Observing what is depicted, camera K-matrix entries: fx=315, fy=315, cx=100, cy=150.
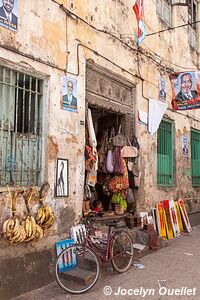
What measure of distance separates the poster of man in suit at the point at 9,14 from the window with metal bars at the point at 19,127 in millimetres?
611

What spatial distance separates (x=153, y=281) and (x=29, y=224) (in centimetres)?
217

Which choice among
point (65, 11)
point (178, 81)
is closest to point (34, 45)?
point (65, 11)

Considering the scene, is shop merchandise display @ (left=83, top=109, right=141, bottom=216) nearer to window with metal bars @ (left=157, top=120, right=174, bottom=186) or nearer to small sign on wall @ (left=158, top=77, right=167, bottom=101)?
window with metal bars @ (left=157, top=120, right=174, bottom=186)

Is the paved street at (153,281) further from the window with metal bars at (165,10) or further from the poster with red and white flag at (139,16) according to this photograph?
the window with metal bars at (165,10)

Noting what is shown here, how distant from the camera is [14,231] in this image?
13.8 feet

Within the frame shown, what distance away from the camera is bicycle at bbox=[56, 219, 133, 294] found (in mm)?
4590

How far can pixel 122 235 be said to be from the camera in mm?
5672

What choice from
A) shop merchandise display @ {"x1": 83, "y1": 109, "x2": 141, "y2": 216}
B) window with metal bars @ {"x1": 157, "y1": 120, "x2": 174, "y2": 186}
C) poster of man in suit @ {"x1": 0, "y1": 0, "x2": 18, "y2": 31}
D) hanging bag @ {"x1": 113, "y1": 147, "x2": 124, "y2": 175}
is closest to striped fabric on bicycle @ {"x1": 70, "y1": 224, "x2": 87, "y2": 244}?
shop merchandise display @ {"x1": 83, "y1": 109, "x2": 141, "y2": 216}

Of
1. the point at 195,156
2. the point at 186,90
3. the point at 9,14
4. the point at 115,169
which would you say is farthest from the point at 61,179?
the point at 195,156

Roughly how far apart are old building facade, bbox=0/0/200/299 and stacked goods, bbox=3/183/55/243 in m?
0.14

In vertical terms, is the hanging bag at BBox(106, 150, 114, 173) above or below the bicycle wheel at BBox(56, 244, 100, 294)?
above

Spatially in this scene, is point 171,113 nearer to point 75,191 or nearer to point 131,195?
point 131,195

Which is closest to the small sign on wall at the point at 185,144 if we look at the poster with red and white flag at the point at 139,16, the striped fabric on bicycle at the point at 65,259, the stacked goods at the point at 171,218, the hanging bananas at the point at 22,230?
the stacked goods at the point at 171,218

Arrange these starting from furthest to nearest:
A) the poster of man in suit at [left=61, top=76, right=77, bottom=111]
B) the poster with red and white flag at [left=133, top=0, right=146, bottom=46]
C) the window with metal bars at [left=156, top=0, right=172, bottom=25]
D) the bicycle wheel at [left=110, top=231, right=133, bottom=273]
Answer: the window with metal bars at [left=156, top=0, right=172, bottom=25] < the poster with red and white flag at [left=133, top=0, right=146, bottom=46] < the poster of man in suit at [left=61, top=76, right=77, bottom=111] < the bicycle wheel at [left=110, top=231, right=133, bottom=273]
